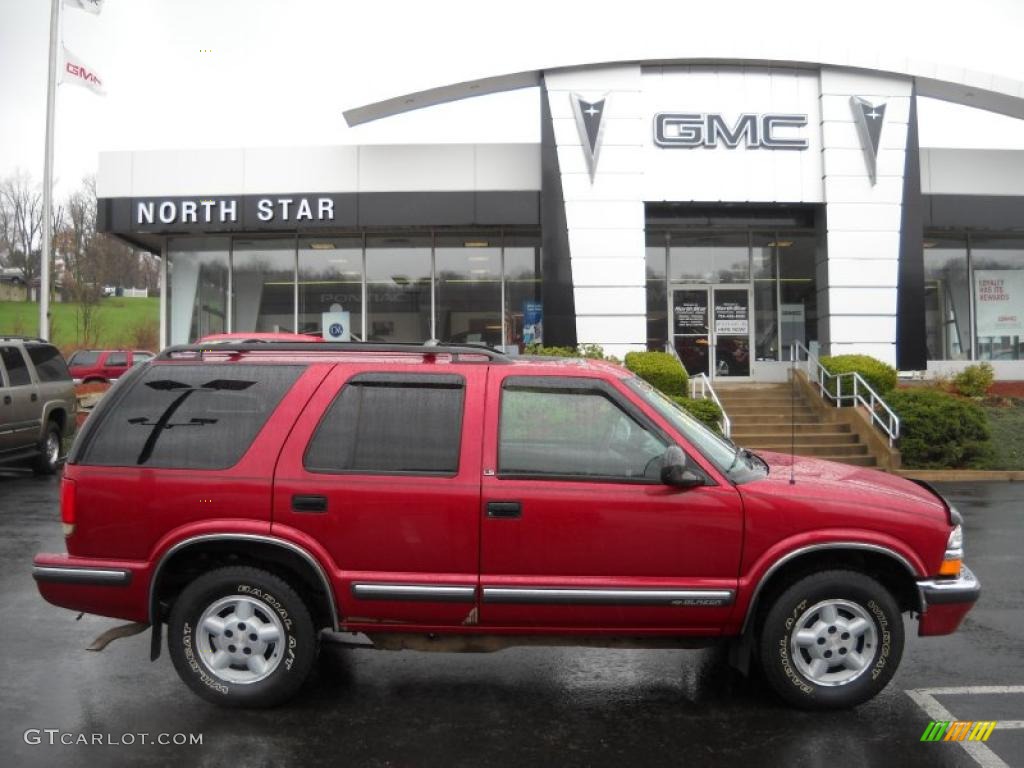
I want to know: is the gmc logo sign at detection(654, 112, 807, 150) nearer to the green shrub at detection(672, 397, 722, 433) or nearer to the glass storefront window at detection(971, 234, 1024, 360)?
the green shrub at detection(672, 397, 722, 433)

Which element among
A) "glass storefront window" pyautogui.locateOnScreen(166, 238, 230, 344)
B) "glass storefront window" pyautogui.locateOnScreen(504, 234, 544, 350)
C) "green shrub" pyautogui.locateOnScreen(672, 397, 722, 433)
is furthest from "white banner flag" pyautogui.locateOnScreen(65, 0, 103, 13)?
"green shrub" pyautogui.locateOnScreen(672, 397, 722, 433)

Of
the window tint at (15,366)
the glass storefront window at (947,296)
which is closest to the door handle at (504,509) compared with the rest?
the window tint at (15,366)

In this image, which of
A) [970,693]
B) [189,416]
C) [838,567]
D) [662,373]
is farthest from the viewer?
[662,373]

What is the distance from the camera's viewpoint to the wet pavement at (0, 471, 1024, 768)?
3.93m

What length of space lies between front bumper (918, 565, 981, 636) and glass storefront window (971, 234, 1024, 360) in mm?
19090

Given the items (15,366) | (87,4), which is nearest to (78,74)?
(87,4)

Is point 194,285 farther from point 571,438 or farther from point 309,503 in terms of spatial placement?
point 571,438

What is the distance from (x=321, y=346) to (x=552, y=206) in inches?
530

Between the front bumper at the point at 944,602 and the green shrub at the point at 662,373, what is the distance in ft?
35.4

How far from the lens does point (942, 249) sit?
21188mm

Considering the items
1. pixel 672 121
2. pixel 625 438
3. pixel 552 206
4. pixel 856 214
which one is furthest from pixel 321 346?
pixel 856 214

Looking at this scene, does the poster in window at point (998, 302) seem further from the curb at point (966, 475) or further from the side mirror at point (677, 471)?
the side mirror at point (677, 471)

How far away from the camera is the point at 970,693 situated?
4.66 m

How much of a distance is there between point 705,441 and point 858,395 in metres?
12.2
